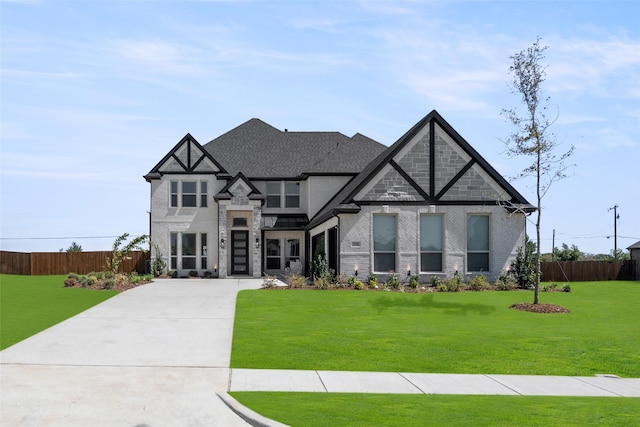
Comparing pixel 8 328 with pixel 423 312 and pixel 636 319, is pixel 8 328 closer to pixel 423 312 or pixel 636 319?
pixel 423 312

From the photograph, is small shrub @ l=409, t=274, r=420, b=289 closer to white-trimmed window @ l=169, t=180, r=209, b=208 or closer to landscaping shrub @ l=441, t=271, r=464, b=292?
landscaping shrub @ l=441, t=271, r=464, b=292

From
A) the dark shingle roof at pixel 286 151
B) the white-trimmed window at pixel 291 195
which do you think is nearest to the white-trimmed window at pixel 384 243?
the dark shingle roof at pixel 286 151

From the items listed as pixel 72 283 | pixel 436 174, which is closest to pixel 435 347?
pixel 436 174

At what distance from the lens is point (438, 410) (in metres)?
9.32

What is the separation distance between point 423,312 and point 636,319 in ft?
22.8

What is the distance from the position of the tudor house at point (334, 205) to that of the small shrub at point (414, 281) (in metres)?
0.37

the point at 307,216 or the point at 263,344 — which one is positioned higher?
the point at 307,216

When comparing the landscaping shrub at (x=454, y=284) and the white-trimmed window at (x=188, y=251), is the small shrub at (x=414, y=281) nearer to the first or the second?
the landscaping shrub at (x=454, y=284)

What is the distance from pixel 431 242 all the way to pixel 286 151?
1630cm

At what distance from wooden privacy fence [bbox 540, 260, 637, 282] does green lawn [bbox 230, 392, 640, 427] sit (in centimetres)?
3190

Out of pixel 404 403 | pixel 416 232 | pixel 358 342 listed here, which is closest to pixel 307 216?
pixel 416 232

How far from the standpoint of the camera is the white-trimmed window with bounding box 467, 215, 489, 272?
1224 inches

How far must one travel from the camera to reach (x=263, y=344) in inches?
582

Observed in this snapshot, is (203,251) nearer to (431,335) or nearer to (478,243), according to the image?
(478,243)
